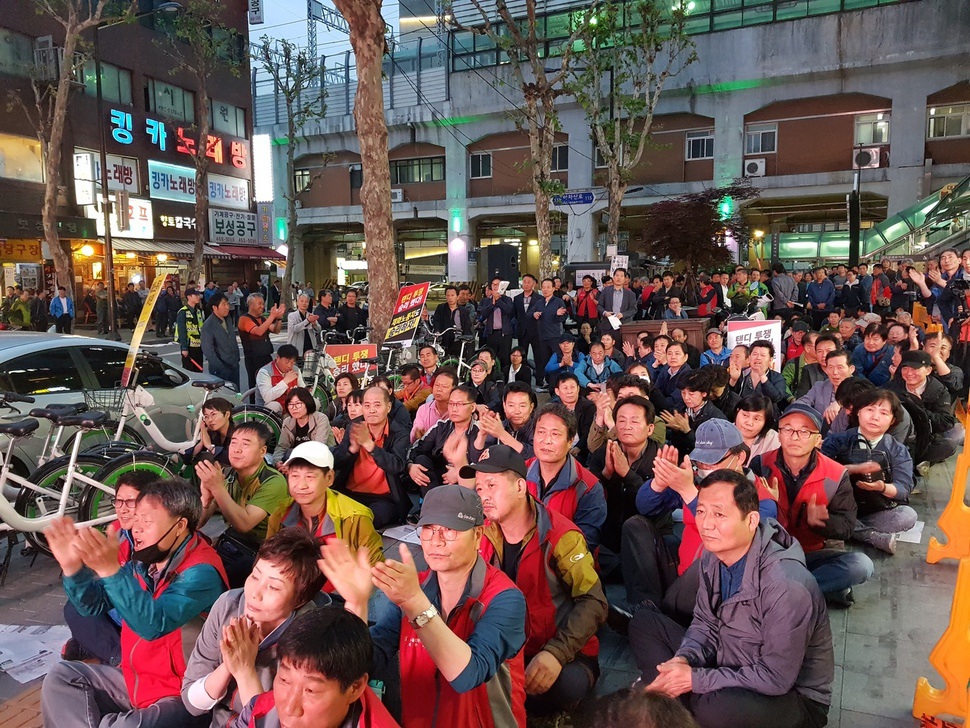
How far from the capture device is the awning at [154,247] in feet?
82.7

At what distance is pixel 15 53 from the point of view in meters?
22.4

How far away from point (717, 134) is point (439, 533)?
91.3 ft

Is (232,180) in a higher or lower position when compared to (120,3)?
lower

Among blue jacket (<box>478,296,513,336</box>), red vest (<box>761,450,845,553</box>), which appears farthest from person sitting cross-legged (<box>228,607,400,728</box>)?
blue jacket (<box>478,296,513,336</box>)

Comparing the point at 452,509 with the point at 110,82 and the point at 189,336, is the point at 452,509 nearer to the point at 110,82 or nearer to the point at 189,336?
the point at 189,336

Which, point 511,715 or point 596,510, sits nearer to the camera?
point 511,715

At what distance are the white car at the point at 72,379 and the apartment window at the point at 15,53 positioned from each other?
68.1 feet

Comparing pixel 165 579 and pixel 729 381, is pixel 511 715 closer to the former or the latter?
pixel 165 579

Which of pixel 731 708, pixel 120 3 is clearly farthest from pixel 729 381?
pixel 120 3

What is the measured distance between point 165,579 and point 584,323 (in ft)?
33.3

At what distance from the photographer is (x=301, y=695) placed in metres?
1.92

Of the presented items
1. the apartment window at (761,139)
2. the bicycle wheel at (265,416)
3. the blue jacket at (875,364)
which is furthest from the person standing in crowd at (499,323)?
the apartment window at (761,139)

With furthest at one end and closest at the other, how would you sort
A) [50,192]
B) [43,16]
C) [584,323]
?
[43,16]
[50,192]
[584,323]

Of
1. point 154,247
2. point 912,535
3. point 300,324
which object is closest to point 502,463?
point 912,535
